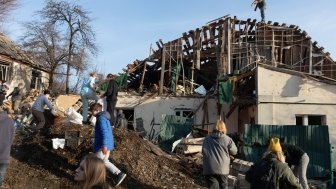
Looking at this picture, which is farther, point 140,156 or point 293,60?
point 293,60

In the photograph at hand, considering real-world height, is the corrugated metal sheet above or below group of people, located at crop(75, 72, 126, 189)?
below

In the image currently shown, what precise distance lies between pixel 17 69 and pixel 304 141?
57.5ft

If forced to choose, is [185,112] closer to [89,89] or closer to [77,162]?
[89,89]

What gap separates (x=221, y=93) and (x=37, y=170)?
36.7ft

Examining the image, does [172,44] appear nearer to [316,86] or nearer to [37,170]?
[316,86]

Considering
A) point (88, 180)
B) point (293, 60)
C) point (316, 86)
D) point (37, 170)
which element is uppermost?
point (293, 60)

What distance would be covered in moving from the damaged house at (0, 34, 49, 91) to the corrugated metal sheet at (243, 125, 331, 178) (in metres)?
15.2

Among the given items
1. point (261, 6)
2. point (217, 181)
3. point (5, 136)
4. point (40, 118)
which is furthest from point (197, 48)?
point (5, 136)

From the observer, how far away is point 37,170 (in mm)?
10234

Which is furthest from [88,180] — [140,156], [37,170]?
[140,156]

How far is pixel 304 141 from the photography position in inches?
561

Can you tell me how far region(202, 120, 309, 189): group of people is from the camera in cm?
523

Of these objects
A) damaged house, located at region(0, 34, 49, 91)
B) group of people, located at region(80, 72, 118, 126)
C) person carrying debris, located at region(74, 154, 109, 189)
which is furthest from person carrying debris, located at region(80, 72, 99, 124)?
damaged house, located at region(0, 34, 49, 91)

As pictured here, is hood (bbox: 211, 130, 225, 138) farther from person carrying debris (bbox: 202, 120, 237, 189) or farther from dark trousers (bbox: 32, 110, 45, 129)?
dark trousers (bbox: 32, 110, 45, 129)
